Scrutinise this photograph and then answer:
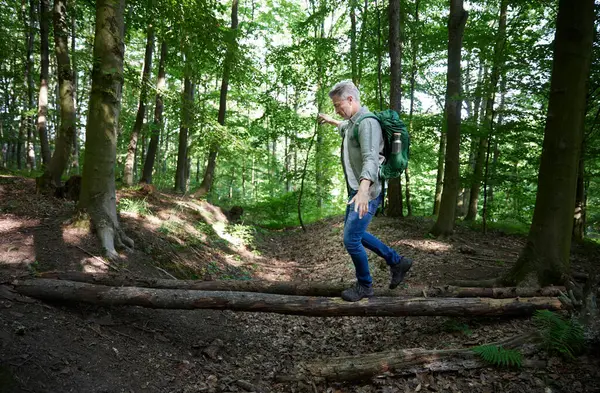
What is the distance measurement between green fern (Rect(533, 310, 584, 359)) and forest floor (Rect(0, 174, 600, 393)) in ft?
0.40

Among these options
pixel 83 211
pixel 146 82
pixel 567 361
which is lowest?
pixel 567 361

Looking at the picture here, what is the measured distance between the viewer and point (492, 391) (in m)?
3.00

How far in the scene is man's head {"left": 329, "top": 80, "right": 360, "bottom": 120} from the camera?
3.92 metres

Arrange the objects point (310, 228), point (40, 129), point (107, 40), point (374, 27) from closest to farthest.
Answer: point (107, 40) < point (40, 129) < point (374, 27) < point (310, 228)

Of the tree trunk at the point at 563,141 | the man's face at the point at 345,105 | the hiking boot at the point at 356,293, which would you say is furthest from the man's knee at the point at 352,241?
the tree trunk at the point at 563,141

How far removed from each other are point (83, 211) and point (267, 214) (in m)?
11.9

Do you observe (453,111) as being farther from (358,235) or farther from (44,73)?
(44,73)

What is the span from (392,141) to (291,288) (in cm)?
233

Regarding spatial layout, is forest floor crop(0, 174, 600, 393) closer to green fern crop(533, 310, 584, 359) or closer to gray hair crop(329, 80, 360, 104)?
green fern crop(533, 310, 584, 359)

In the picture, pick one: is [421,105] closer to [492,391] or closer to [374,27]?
[374,27]

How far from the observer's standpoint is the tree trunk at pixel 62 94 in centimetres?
786

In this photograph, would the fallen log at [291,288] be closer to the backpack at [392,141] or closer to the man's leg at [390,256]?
the man's leg at [390,256]

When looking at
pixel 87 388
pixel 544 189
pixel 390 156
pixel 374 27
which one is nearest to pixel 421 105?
pixel 374 27

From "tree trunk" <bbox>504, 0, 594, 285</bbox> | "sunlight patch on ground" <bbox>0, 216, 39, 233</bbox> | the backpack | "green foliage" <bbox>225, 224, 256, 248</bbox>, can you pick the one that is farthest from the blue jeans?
"green foliage" <bbox>225, 224, 256, 248</bbox>
